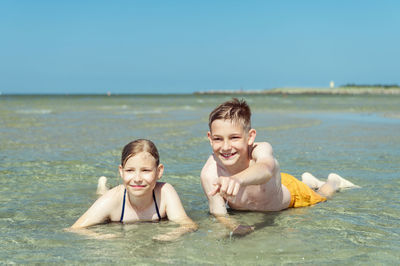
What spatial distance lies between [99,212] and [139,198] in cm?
38

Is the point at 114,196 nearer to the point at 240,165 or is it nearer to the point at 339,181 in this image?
the point at 240,165

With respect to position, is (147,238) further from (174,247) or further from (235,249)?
(235,249)

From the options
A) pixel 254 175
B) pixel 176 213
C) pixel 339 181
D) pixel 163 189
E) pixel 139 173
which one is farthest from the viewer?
pixel 339 181

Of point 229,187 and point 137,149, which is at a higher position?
point 137,149

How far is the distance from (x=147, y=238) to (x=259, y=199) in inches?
51.2

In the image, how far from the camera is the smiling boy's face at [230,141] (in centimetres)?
389

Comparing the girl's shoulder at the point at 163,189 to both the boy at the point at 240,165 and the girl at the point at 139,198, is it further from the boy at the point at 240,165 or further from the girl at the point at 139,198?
the boy at the point at 240,165

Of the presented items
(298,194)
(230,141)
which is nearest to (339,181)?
(298,194)

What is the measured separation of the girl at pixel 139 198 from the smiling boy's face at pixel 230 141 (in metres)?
0.60

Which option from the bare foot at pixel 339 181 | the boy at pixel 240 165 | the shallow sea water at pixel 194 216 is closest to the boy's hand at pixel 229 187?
the boy at pixel 240 165

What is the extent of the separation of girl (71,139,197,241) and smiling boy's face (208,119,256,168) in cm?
60

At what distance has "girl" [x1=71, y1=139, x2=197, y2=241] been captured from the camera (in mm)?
4047

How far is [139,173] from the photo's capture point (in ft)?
13.3

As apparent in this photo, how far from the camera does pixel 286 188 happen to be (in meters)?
4.79
